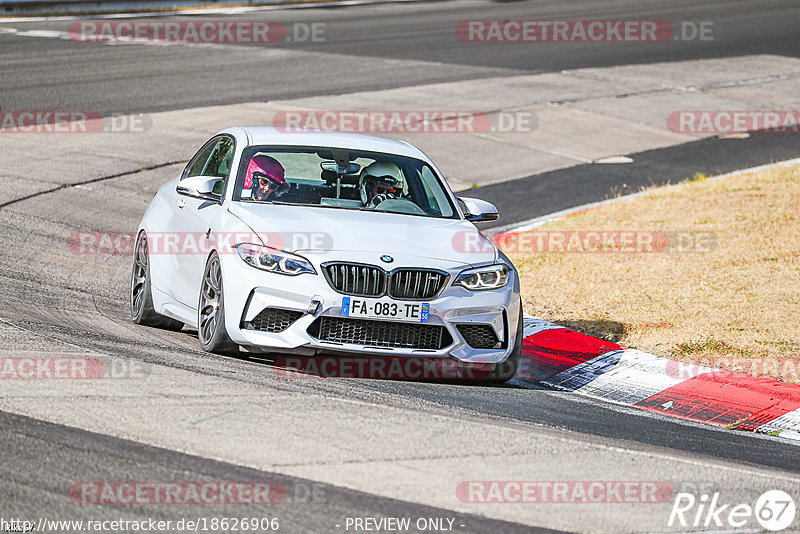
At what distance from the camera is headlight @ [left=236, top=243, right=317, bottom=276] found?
7391 millimetres

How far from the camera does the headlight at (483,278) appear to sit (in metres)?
7.66

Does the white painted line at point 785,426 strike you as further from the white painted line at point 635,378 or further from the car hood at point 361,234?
the car hood at point 361,234

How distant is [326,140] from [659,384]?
314cm

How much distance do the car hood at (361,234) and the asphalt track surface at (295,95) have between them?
2.78ft

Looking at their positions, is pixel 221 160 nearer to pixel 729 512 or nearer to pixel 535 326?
pixel 535 326

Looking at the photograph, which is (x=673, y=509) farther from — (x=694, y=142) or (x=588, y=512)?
(x=694, y=142)

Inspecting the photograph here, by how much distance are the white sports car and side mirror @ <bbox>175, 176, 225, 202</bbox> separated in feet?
0.04

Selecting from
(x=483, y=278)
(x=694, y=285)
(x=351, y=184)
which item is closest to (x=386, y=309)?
(x=483, y=278)

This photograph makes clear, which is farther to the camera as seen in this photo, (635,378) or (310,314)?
(635,378)

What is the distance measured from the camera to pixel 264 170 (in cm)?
858

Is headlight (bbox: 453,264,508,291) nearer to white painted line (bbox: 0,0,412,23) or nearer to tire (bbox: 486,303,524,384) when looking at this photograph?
tire (bbox: 486,303,524,384)

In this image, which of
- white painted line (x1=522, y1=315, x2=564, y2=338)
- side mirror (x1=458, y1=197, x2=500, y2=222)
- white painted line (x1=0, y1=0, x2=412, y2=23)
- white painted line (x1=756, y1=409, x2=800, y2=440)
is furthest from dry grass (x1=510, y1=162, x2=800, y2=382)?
white painted line (x1=0, y1=0, x2=412, y2=23)

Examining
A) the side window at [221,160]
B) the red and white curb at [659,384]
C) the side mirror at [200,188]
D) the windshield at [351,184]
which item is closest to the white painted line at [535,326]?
the red and white curb at [659,384]

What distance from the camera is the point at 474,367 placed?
7.88 metres
